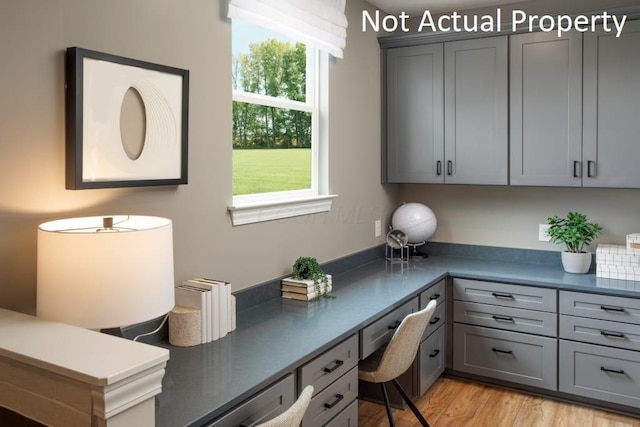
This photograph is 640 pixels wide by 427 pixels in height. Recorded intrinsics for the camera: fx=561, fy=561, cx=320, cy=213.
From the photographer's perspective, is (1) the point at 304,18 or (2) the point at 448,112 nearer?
(1) the point at 304,18

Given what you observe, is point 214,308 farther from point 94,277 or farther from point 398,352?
point 398,352

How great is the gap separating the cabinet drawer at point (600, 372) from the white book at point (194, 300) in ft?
6.94

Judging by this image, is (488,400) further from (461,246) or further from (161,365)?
(161,365)

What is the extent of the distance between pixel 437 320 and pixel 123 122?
2174 millimetres

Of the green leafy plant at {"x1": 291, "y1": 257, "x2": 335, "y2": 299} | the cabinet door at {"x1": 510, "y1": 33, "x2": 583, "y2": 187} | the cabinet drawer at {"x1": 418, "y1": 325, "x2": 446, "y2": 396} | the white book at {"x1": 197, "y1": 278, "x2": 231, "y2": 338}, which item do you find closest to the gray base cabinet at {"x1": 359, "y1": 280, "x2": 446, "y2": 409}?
the cabinet drawer at {"x1": 418, "y1": 325, "x2": 446, "y2": 396}

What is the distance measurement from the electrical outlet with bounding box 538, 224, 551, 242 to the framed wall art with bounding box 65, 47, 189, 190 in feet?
8.10

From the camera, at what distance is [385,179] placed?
152 inches

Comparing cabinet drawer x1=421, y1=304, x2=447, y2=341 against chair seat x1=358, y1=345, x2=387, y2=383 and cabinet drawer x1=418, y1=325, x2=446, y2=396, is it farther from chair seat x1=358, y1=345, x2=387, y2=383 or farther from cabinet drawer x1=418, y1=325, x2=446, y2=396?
chair seat x1=358, y1=345, x2=387, y2=383

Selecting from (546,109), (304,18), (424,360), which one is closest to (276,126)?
(304,18)

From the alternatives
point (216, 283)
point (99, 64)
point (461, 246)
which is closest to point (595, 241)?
point (461, 246)

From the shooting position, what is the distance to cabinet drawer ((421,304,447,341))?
320 cm

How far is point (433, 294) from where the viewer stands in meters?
3.24

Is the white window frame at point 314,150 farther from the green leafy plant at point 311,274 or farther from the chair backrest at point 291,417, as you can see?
the chair backrest at point 291,417

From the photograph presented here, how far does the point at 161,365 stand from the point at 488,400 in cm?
248
